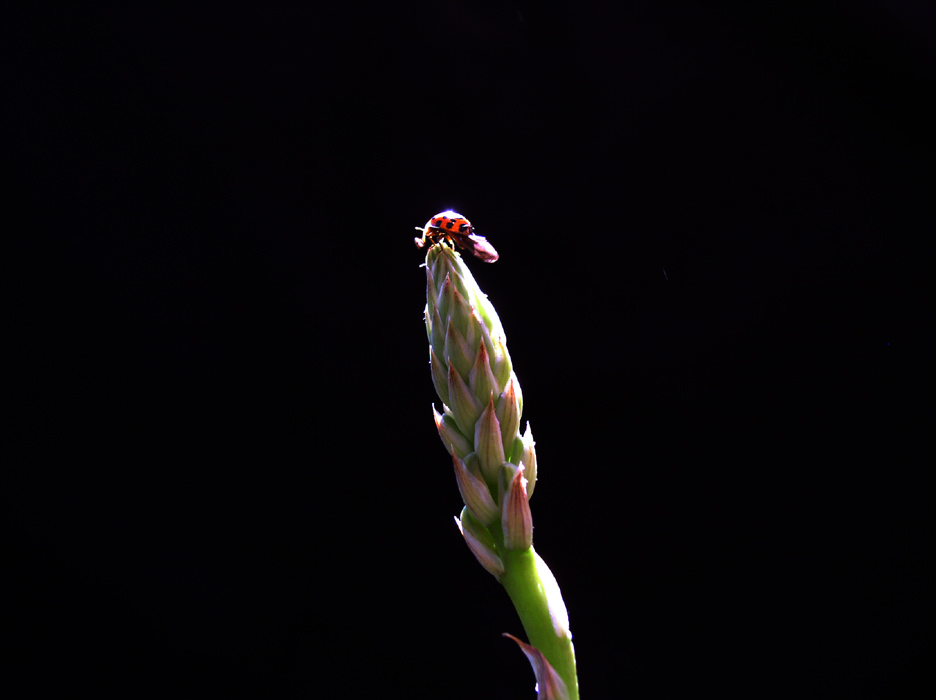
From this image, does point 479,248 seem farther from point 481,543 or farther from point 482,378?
point 481,543

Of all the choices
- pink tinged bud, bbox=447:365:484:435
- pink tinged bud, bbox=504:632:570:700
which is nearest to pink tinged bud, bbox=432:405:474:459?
pink tinged bud, bbox=447:365:484:435

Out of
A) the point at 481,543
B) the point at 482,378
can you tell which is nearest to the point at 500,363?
the point at 482,378

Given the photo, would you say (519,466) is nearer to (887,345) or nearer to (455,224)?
(455,224)

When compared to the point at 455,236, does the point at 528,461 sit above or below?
below

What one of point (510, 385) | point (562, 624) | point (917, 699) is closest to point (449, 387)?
point (510, 385)

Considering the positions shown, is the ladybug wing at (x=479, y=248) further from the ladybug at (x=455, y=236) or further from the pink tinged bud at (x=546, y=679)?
the pink tinged bud at (x=546, y=679)

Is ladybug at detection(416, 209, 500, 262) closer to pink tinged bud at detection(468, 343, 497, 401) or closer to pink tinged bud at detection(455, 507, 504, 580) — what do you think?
pink tinged bud at detection(468, 343, 497, 401)
